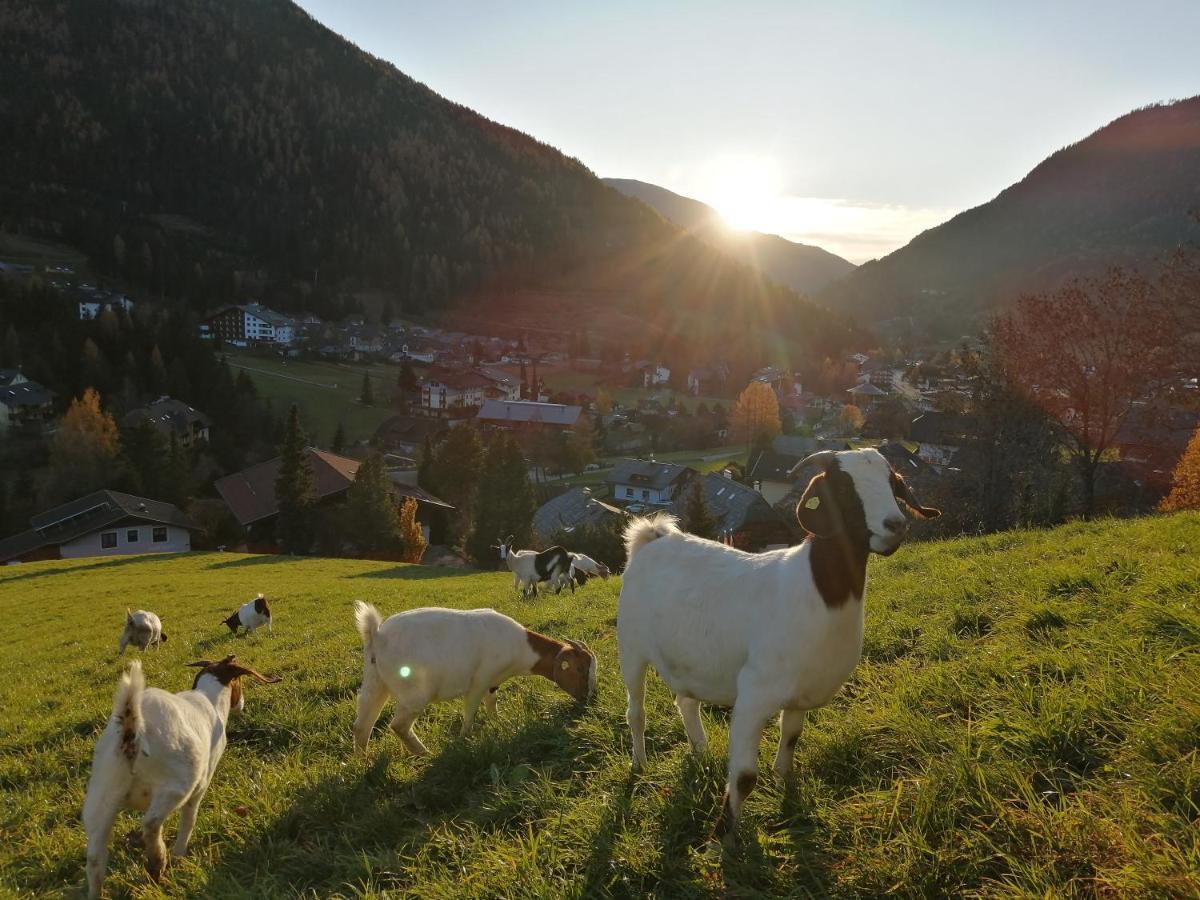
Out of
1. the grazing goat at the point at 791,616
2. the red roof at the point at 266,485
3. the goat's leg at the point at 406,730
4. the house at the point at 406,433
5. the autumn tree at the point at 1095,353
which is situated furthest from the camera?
the house at the point at 406,433

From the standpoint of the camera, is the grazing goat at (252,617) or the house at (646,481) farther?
the house at (646,481)

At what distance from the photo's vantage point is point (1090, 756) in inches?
142

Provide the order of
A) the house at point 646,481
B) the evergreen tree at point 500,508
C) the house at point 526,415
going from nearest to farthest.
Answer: the evergreen tree at point 500,508 < the house at point 646,481 < the house at point 526,415

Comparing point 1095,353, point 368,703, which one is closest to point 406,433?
point 1095,353

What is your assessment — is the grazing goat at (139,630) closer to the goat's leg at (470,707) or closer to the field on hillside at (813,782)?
the field on hillside at (813,782)

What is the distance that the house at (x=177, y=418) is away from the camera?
7094 cm

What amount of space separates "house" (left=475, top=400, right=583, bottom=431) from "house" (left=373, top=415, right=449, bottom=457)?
11057 millimetres

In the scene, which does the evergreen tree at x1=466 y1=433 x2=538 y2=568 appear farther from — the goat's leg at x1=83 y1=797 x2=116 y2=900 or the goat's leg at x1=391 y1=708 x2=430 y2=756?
the goat's leg at x1=83 y1=797 x2=116 y2=900

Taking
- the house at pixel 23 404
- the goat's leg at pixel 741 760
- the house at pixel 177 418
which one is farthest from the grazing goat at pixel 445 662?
the house at pixel 23 404

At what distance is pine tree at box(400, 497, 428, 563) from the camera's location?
48.5 metres

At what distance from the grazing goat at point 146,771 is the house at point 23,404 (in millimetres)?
87131

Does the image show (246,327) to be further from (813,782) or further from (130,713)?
(813,782)

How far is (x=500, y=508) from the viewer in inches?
1801

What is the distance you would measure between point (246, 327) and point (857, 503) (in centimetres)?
15631
